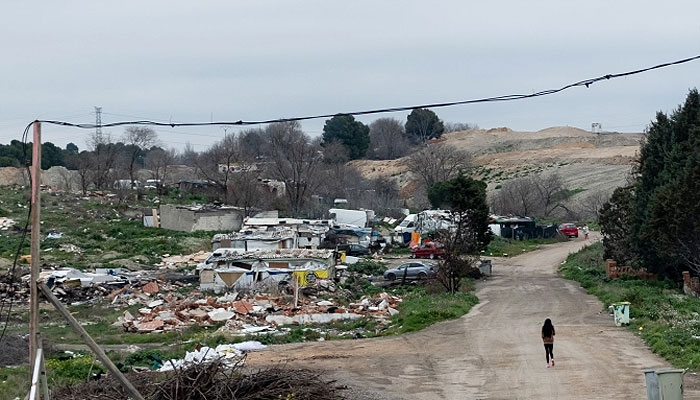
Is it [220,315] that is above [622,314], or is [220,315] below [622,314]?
below

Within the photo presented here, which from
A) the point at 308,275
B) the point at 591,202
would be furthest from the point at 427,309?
the point at 591,202

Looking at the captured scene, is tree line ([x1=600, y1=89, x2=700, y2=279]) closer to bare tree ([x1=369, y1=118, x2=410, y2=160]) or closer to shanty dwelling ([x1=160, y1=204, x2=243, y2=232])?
shanty dwelling ([x1=160, y1=204, x2=243, y2=232])

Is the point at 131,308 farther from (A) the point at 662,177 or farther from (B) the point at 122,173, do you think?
(B) the point at 122,173

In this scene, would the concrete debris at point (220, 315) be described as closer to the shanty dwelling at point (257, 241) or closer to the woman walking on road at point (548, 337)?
the woman walking on road at point (548, 337)

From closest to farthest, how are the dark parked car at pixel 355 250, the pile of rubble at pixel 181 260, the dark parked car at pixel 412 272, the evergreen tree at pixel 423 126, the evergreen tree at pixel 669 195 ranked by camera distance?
the evergreen tree at pixel 669 195 < the dark parked car at pixel 412 272 < the pile of rubble at pixel 181 260 < the dark parked car at pixel 355 250 < the evergreen tree at pixel 423 126

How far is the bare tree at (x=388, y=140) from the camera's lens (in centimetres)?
15375

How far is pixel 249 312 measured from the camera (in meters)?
34.3

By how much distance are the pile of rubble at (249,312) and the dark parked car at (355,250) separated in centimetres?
2068

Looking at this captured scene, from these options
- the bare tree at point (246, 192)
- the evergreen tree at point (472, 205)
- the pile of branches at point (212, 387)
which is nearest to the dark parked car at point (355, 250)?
the evergreen tree at point (472, 205)

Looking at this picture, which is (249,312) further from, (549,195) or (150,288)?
(549,195)

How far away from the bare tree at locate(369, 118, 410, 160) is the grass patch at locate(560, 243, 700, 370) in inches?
4201

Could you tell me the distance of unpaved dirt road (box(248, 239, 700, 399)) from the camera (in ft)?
62.1

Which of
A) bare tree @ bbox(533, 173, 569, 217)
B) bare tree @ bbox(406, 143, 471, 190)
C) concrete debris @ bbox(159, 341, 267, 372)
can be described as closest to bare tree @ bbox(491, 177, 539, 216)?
bare tree @ bbox(533, 173, 569, 217)

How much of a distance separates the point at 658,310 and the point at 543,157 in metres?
109
